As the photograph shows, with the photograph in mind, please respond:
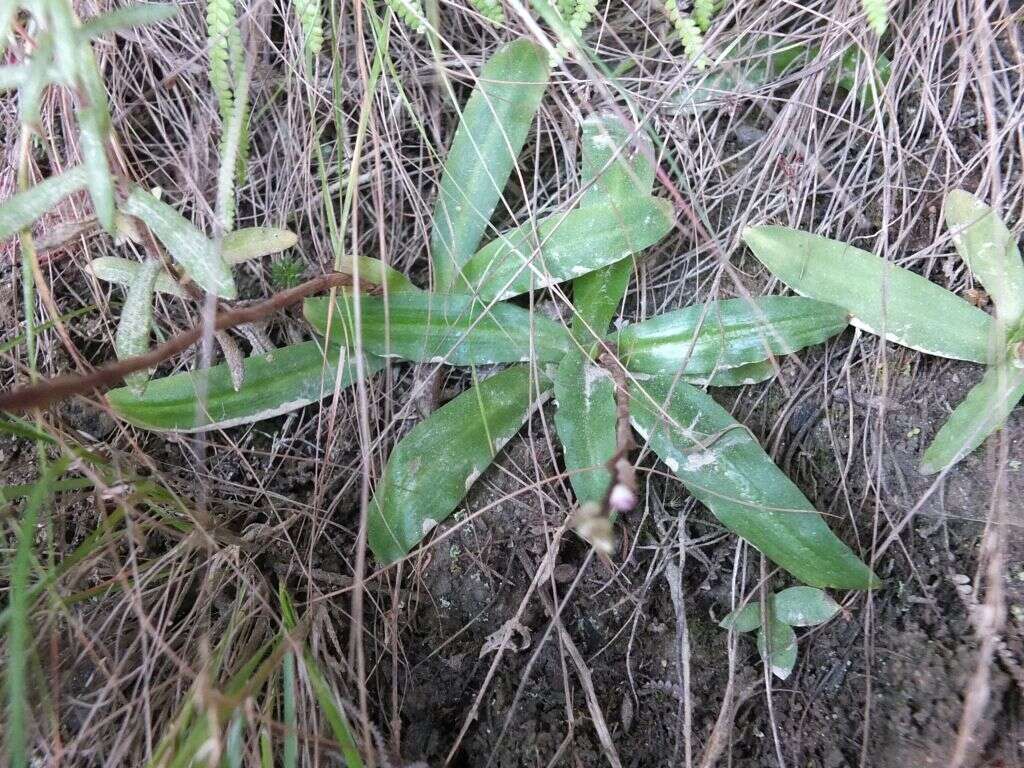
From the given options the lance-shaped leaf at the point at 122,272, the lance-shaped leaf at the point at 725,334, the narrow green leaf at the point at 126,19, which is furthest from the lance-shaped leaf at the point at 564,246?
the narrow green leaf at the point at 126,19

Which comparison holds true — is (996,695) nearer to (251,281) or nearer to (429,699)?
(429,699)

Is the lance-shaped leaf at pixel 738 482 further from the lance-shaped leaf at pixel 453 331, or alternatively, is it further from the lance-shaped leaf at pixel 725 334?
the lance-shaped leaf at pixel 453 331

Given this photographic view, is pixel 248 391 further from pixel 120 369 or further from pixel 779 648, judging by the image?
pixel 779 648

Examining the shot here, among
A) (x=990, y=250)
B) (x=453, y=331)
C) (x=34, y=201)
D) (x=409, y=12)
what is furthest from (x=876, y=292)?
(x=34, y=201)

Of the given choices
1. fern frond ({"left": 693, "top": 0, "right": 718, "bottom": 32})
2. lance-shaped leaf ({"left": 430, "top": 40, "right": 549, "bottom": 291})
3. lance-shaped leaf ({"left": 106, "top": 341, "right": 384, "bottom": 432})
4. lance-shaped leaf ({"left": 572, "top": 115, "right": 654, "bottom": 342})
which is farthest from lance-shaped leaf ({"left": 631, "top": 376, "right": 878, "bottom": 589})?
fern frond ({"left": 693, "top": 0, "right": 718, "bottom": 32})

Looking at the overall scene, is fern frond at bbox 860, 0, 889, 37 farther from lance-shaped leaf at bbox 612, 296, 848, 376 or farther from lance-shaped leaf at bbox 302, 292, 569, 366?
lance-shaped leaf at bbox 302, 292, 569, 366

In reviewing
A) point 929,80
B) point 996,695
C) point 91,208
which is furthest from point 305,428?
point 929,80
